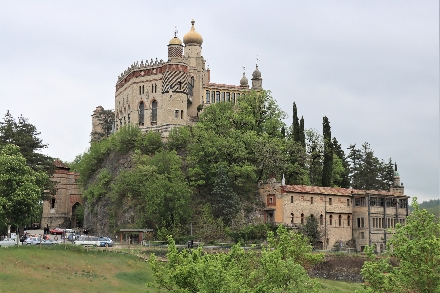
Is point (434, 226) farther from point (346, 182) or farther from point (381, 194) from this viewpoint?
point (346, 182)

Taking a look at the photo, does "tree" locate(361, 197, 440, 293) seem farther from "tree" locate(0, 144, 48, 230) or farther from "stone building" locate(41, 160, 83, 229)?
"stone building" locate(41, 160, 83, 229)

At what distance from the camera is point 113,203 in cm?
9312

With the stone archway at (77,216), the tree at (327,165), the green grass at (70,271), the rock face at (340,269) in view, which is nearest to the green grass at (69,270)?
the green grass at (70,271)

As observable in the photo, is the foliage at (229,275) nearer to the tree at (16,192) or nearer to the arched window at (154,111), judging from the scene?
the tree at (16,192)

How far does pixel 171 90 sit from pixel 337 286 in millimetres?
44918

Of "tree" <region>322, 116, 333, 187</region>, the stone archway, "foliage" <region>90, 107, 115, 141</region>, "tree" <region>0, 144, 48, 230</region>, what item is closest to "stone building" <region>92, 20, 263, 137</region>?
"foliage" <region>90, 107, 115, 141</region>

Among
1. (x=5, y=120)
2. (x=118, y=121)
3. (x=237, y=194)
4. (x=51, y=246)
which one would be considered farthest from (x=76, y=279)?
(x=118, y=121)

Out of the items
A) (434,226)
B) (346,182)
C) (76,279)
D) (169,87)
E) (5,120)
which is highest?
(169,87)

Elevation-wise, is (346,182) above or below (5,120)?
below

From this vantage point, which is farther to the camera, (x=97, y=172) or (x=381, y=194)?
(x=97, y=172)

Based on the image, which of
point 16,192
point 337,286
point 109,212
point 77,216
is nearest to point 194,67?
point 77,216

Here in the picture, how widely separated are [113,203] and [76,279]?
37.5 metres

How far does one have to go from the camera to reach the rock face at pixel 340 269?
75688mm

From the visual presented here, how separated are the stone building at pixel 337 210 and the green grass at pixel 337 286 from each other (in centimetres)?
1320
